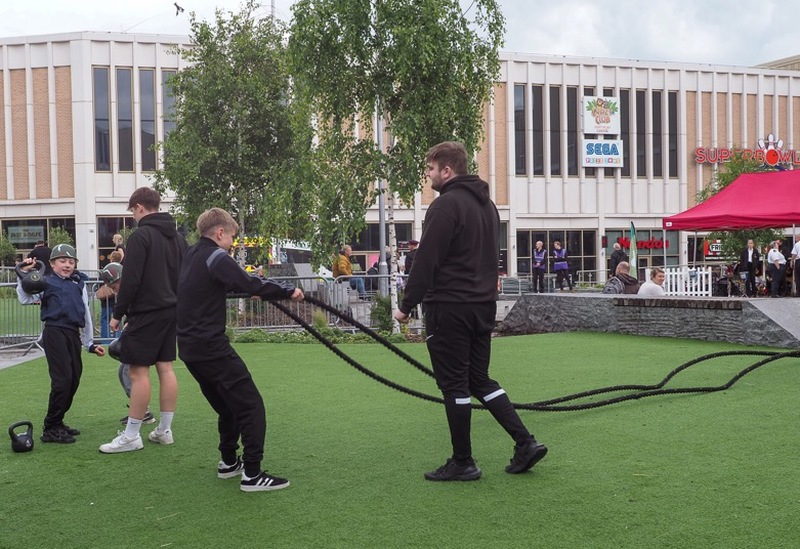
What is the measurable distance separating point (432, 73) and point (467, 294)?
11.7 metres

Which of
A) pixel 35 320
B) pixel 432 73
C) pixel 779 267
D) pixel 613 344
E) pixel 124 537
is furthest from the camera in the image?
pixel 779 267

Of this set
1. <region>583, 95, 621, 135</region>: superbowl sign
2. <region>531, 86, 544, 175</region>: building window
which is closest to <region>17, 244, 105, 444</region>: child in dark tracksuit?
<region>531, 86, 544, 175</region>: building window

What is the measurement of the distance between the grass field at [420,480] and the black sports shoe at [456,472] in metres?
0.08

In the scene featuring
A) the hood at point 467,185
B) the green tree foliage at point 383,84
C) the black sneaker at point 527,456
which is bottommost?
the black sneaker at point 527,456

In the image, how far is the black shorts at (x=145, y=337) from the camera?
19.7 feet

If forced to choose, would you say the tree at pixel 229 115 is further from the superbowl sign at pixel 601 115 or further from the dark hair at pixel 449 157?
the superbowl sign at pixel 601 115

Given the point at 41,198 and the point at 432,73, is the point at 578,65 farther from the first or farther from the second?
the point at 432,73

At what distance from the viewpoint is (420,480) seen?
5.04m

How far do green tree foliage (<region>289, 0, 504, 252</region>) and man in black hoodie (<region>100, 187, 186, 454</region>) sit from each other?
32.5ft

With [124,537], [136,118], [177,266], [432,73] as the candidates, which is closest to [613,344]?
[432,73]

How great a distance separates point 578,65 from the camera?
4822cm

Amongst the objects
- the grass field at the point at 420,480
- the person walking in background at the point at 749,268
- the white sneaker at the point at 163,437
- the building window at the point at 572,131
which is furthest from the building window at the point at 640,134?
the white sneaker at the point at 163,437

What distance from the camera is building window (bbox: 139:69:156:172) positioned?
4238 cm

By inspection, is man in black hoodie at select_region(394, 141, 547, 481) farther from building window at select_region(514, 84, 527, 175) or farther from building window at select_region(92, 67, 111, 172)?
building window at select_region(514, 84, 527, 175)
